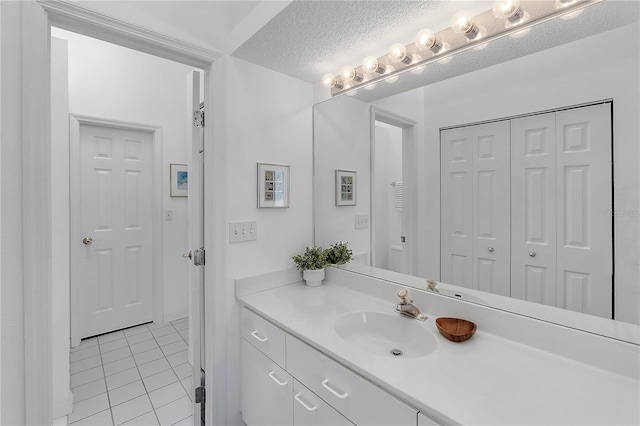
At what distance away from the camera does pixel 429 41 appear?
1242mm

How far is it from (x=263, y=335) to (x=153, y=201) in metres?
2.38

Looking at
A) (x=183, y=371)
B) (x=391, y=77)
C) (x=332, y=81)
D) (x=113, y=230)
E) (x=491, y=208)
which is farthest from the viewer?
(x=113, y=230)

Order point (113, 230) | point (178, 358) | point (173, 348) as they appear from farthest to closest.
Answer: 1. point (113, 230)
2. point (173, 348)
3. point (178, 358)

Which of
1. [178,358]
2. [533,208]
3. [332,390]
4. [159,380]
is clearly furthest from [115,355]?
[533,208]

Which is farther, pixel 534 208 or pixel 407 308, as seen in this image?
pixel 407 308

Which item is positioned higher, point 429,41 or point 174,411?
point 429,41

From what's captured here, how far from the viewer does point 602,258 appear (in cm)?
93

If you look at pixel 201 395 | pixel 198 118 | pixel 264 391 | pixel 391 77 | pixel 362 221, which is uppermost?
pixel 391 77

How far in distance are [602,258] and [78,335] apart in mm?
3615

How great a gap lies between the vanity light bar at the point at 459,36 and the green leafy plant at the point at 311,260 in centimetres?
96

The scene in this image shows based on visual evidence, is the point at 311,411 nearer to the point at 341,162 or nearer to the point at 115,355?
the point at 341,162

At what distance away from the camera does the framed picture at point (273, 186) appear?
1648 millimetres

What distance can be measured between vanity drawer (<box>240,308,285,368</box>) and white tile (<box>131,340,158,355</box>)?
160 cm

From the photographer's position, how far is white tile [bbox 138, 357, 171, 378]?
221cm
